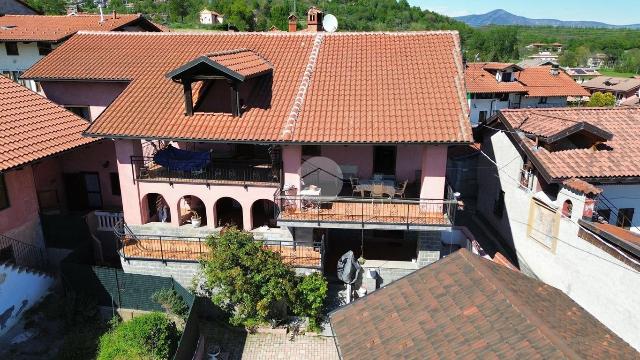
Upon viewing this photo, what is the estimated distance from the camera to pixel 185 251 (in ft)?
56.8

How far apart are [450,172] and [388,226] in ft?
35.9

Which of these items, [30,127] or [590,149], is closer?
[590,149]

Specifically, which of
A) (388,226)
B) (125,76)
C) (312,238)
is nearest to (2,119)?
(125,76)

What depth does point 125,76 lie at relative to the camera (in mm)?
20062

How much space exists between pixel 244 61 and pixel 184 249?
785 cm

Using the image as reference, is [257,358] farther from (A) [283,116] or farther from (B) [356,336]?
(A) [283,116]

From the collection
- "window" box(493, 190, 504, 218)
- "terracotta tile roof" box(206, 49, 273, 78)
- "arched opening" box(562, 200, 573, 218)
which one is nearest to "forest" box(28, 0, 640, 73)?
"terracotta tile roof" box(206, 49, 273, 78)

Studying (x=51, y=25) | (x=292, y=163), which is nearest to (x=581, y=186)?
(x=292, y=163)

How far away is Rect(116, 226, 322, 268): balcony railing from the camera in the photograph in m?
16.8

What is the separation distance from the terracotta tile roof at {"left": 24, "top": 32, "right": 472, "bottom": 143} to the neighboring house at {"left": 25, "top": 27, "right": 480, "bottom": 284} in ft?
0.22

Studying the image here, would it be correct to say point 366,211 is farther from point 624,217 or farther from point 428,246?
point 624,217

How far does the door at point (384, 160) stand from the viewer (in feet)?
60.6

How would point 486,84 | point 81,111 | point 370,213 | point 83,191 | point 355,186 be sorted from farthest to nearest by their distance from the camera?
point 486,84
point 81,111
point 83,191
point 355,186
point 370,213

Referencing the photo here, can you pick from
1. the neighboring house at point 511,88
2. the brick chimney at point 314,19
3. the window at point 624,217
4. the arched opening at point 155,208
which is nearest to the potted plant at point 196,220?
the arched opening at point 155,208
